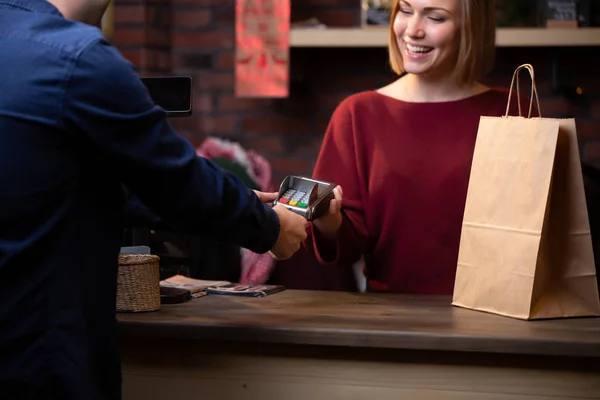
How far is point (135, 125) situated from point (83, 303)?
0.83 feet

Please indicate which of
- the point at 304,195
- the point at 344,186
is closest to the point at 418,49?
the point at 344,186

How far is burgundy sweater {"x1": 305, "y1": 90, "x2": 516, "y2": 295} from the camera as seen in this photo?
1989 millimetres

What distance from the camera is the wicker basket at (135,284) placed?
1.53 metres

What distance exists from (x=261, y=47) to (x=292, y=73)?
0.20 m

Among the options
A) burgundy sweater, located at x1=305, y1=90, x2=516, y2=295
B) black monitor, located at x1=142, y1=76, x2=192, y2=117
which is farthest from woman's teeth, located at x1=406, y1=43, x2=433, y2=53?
black monitor, located at x1=142, y1=76, x2=192, y2=117

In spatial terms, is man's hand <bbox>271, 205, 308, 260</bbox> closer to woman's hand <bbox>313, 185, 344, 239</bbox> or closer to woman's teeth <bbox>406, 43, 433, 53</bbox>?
woman's hand <bbox>313, 185, 344, 239</bbox>

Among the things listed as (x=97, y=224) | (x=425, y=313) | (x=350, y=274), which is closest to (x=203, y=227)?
(x=97, y=224)

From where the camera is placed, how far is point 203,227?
1.28 metres

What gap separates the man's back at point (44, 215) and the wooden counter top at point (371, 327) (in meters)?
0.29

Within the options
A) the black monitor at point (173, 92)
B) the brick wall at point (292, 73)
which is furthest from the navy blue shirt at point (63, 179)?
the brick wall at point (292, 73)

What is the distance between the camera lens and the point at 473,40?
1.95m

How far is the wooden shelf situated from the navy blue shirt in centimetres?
178

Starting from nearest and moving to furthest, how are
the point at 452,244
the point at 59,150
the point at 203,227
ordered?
1. the point at 59,150
2. the point at 203,227
3. the point at 452,244

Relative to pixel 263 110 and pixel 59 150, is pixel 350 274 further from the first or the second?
pixel 59 150
